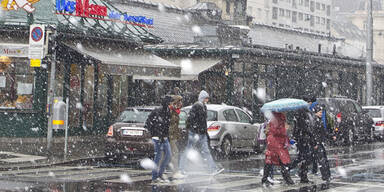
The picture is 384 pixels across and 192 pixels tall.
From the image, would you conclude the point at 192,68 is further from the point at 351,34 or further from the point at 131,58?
the point at 351,34

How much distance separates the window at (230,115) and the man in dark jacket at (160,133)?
6.77 meters

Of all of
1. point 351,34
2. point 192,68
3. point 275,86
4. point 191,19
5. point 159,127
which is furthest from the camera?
point 351,34

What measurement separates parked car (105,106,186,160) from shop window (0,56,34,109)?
6.79 m

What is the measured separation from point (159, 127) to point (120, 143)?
4.51m

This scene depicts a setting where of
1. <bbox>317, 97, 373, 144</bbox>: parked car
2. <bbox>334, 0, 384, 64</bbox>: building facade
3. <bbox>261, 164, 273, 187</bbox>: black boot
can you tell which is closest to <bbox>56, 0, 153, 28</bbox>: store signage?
<bbox>317, 97, 373, 144</bbox>: parked car

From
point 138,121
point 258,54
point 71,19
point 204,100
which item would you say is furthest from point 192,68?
point 204,100

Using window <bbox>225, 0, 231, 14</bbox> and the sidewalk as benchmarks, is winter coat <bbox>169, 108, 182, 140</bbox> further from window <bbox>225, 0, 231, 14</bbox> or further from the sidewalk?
window <bbox>225, 0, 231, 14</bbox>

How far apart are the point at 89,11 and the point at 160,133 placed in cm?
1259

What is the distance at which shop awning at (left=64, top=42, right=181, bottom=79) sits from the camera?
2278cm

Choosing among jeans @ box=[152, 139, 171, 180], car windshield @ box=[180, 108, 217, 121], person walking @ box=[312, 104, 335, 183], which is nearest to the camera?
jeans @ box=[152, 139, 171, 180]

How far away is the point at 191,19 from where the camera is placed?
40.3 metres

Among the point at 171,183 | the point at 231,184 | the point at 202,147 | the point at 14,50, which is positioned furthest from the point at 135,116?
the point at 14,50

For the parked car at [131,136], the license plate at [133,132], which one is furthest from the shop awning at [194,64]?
the license plate at [133,132]

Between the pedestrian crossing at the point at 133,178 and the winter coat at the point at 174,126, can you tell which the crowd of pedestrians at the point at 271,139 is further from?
the pedestrian crossing at the point at 133,178
